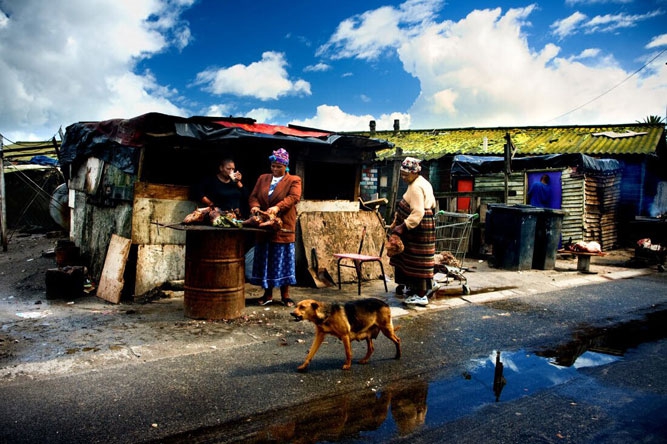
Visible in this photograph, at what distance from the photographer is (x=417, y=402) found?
350 cm

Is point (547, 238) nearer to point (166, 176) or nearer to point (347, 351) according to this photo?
point (347, 351)

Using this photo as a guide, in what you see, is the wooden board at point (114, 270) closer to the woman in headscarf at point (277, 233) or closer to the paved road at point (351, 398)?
the woman in headscarf at point (277, 233)

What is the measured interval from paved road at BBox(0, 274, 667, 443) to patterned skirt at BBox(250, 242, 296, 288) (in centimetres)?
132

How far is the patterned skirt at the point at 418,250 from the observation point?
646cm

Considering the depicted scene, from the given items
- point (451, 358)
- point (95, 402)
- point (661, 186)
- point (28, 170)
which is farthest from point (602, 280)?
point (28, 170)

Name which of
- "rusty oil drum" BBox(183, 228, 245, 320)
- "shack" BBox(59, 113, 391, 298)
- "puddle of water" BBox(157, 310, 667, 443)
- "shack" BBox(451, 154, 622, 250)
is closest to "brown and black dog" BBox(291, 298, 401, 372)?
"puddle of water" BBox(157, 310, 667, 443)

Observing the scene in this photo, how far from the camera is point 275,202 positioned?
20.7 feet

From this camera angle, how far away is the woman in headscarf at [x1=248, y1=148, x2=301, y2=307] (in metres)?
6.29

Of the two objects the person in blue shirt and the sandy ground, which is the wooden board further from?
the person in blue shirt

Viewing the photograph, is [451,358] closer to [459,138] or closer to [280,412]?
[280,412]

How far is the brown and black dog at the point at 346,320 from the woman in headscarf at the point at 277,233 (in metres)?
2.31

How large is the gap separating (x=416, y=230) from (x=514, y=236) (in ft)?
16.4

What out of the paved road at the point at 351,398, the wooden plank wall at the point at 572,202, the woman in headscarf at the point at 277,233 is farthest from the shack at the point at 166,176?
the wooden plank wall at the point at 572,202

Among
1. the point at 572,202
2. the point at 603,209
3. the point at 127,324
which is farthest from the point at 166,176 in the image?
the point at 603,209
